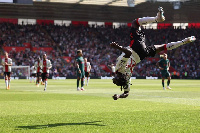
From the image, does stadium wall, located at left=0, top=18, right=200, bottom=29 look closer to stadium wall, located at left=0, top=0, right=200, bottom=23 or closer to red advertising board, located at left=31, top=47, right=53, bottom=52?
stadium wall, located at left=0, top=0, right=200, bottom=23

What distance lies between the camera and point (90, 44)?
64.6 metres

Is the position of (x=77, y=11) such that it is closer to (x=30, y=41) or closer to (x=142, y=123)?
(x=30, y=41)

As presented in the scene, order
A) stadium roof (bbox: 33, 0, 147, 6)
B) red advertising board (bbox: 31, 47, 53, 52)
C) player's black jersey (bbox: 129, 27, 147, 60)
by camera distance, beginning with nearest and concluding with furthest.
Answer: player's black jersey (bbox: 129, 27, 147, 60) → stadium roof (bbox: 33, 0, 147, 6) → red advertising board (bbox: 31, 47, 53, 52)

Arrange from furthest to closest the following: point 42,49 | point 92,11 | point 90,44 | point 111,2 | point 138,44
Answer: point 90,44 → point 92,11 → point 42,49 → point 111,2 → point 138,44

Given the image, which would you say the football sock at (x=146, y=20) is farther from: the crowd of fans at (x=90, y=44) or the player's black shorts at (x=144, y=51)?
the crowd of fans at (x=90, y=44)

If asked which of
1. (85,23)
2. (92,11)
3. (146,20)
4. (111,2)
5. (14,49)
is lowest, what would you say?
(146,20)

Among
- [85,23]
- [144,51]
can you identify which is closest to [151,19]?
[144,51]

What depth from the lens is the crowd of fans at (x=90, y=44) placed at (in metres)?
58.0

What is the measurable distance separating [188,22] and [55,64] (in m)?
28.1

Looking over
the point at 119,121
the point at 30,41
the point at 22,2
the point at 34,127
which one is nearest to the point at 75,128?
the point at 34,127

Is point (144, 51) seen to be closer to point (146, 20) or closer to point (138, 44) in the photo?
point (138, 44)

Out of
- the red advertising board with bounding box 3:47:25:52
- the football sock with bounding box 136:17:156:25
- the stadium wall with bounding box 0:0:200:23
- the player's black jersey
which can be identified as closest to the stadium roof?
the stadium wall with bounding box 0:0:200:23

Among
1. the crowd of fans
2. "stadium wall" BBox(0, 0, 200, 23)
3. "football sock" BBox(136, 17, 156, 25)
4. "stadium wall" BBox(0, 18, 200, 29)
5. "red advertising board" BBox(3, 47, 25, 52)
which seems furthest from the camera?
"stadium wall" BBox(0, 18, 200, 29)

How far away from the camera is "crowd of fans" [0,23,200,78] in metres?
58.0
